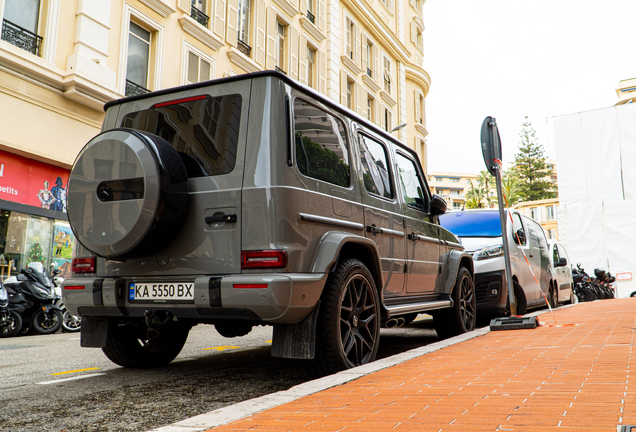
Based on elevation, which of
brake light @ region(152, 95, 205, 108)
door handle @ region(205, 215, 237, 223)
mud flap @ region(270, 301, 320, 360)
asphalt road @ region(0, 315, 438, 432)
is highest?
brake light @ region(152, 95, 205, 108)

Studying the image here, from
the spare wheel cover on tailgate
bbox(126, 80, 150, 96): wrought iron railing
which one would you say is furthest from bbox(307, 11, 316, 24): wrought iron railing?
the spare wheel cover on tailgate

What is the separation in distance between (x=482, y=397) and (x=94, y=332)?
2.95 meters

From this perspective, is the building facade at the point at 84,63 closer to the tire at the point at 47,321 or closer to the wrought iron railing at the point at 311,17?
the wrought iron railing at the point at 311,17

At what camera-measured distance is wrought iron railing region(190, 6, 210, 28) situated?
17078 millimetres

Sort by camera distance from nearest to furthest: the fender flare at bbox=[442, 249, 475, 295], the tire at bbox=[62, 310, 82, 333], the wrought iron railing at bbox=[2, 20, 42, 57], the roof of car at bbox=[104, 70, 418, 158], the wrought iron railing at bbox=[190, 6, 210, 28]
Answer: the roof of car at bbox=[104, 70, 418, 158]
the fender flare at bbox=[442, 249, 475, 295]
the tire at bbox=[62, 310, 82, 333]
the wrought iron railing at bbox=[2, 20, 42, 57]
the wrought iron railing at bbox=[190, 6, 210, 28]

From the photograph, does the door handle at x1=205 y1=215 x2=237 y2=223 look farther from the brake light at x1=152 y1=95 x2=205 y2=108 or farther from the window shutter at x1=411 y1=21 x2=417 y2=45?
the window shutter at x1=411 y1=21 x2=417 y2=45

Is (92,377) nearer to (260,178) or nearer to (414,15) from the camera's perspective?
(260,178)

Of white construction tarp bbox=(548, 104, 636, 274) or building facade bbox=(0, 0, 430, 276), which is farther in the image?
white construction tarp bbox=(548, 104, 636, 274)

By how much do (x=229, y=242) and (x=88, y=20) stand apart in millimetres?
11686

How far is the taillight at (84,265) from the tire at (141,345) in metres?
0.46

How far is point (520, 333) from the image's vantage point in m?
5.92

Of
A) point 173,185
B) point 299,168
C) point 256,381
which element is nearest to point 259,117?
point 299,168

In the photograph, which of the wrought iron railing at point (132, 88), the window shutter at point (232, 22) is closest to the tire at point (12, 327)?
the wrought iron railing at point (132, 88)

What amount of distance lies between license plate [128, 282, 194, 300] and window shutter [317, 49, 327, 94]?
21219 mm
